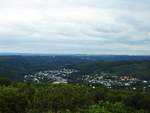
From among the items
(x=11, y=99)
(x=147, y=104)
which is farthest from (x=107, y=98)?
(x=11, y=99)

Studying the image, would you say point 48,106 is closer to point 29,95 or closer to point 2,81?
point 29,95

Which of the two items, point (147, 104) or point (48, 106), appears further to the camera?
point (147, 104)

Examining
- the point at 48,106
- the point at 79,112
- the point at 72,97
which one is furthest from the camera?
the point at 72,97

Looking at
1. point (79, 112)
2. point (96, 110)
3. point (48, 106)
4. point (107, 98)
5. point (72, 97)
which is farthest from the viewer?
point (107, 98)

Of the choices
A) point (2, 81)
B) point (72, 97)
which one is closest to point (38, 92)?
point (72, 97)

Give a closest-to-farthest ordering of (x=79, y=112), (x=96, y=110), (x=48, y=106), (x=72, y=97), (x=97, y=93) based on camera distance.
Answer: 1. (x=79, y=112)
2. (x=96, y=110)
3. (x=48, y=106)
4. (x=72, y=97)
5. (x=97, y=93)

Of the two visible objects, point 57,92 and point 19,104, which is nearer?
point 19,104

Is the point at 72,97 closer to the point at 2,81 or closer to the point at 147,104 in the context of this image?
the point at 147,104

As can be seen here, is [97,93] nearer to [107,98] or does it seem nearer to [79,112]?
[107,98]

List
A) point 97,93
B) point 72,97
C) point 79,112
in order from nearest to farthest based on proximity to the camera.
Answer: point 79,112 < point 72,97 < point 97,93
